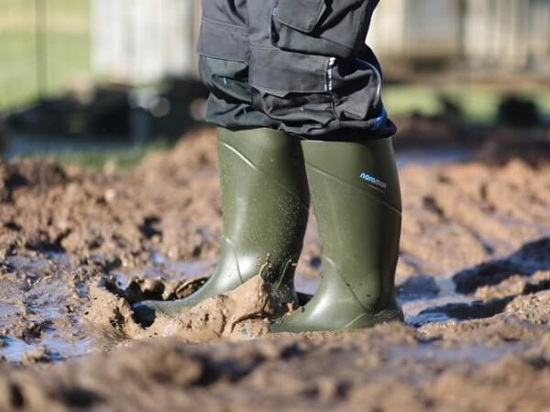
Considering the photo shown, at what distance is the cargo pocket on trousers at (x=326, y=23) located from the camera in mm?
2562

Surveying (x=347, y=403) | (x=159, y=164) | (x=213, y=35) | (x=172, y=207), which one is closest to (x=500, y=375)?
(x=347, y=403)

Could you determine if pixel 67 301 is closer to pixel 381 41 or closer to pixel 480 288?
pixel 480 288

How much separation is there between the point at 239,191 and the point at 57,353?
0.76m

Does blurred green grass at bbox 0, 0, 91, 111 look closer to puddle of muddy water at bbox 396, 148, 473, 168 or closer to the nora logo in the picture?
puddle of muddy water at bbox 396, 148, 473, 168

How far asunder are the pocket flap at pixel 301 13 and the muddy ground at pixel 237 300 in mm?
760

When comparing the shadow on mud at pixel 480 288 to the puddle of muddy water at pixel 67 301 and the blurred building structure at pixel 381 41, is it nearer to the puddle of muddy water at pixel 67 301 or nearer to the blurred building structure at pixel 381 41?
the puddle of muddy water at pixel 67 301

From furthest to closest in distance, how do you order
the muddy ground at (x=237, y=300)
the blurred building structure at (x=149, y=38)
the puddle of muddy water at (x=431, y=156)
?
1. the blurred building structure at (x=149, y=38)
2. the puddle of muddy water at (x=431, y=156)
3. the muddy ground at (x=237, y=300)

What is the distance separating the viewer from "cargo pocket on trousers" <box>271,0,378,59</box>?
2.56m

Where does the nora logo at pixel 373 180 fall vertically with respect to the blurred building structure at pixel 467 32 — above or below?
above

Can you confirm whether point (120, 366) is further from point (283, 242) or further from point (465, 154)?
point (465, 154)

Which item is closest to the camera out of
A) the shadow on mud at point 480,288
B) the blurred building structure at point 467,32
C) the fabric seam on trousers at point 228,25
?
the fabric seam on trousers at point 228,25

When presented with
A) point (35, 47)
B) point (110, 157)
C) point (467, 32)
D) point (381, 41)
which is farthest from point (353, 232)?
point (35, 47)

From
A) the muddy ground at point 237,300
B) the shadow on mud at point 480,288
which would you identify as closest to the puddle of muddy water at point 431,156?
the muddy ground at point 237,300

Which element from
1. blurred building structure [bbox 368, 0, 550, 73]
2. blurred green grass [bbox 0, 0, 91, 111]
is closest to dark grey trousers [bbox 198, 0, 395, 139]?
blurred green grass [bbox 0, 0, 91, 111]
